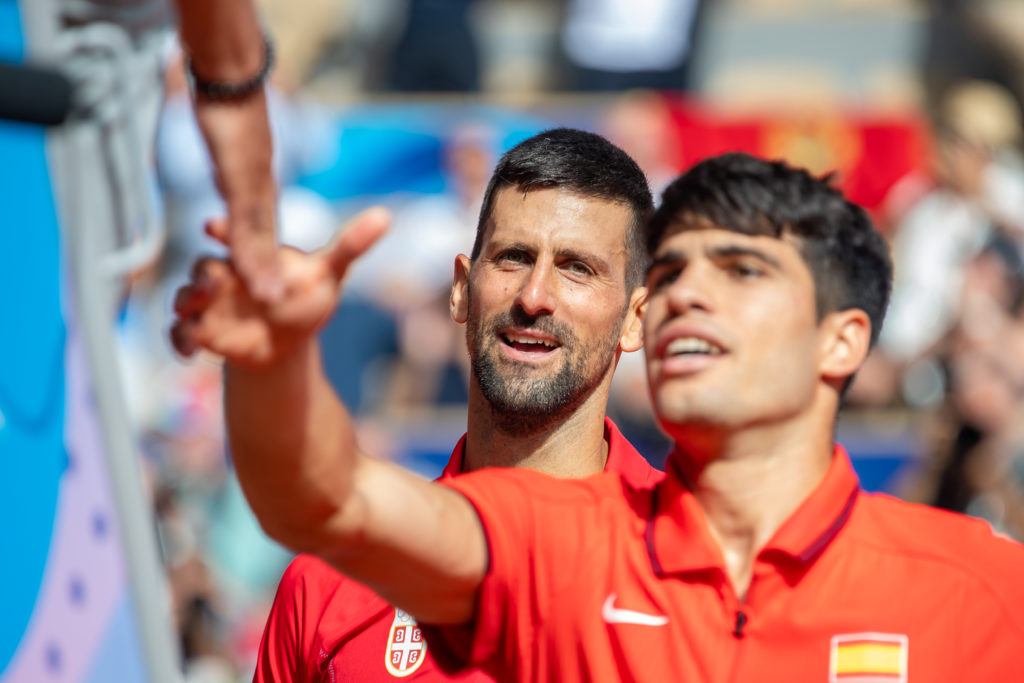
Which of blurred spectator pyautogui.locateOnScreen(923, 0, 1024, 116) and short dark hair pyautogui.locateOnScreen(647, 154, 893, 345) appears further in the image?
blurred spectator pyautogui.locateOnScreen(923, 0, 1024, 116)

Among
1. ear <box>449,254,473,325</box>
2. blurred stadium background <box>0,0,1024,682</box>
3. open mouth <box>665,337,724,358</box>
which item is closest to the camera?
open mouth <box>665,337,724,358</box>

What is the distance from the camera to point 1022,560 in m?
2.05

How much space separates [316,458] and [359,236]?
34 centimetres

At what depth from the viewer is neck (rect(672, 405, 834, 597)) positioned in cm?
209

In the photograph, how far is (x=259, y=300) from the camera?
5.18ft

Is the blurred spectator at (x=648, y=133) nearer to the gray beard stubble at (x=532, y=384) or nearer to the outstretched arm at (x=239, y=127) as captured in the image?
the gray beard stubble at (x=532, y=384)

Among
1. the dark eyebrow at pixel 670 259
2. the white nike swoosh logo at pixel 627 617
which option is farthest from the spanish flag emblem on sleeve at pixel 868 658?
the dark eyebrow at pixel 670 259

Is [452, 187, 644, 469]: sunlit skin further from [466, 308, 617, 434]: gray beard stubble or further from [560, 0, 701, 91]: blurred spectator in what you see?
[560, 0, 701, 91]: blurred spectator

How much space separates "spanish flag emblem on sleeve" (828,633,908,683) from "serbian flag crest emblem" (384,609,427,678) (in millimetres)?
845

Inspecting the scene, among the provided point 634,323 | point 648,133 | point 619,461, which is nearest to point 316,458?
point 619,461

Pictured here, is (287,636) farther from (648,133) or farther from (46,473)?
(648,133)

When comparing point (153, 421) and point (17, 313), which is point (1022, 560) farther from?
point (153, 421)

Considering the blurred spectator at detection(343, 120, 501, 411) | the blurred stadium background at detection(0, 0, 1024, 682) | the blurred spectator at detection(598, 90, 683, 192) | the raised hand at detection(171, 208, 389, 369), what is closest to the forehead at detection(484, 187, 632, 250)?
the raised hand at detection(171, 208, 389, 369)

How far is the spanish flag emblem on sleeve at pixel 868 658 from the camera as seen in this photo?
1943 mm
